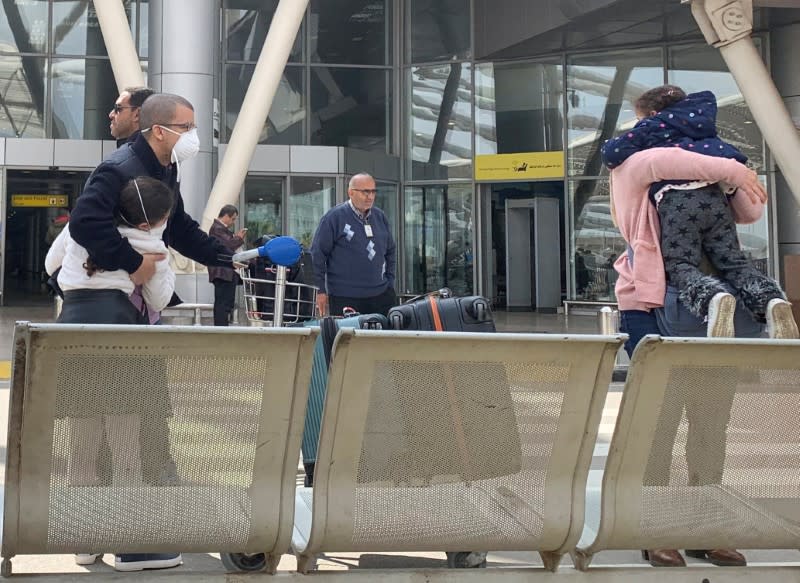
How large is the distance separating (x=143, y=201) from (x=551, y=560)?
1999 mm

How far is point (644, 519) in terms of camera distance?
10.1ft

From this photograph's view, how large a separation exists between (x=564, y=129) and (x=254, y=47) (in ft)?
26.0

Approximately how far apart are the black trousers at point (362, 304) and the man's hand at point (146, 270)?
3.55m

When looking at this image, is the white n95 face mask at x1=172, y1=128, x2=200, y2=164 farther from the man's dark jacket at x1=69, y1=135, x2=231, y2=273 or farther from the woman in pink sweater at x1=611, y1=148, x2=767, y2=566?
the woman in pink sweater at x1=611, y1=148, x2=767, y2=566

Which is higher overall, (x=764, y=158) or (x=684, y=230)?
(x=764, y=158)

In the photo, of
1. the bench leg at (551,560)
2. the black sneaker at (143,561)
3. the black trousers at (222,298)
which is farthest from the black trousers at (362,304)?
the black trousers at (222,298)

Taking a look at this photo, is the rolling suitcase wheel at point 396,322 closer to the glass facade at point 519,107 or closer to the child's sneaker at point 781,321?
the child's sneaker at point 781,321

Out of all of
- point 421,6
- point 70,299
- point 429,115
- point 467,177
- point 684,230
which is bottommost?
point 70,299

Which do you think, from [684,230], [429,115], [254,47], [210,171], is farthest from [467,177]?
[684,230]

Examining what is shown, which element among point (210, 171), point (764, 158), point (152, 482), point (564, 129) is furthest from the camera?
point (564, 129)

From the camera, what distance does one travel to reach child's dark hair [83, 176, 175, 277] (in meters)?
3.77

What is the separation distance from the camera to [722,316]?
3660 millimetres

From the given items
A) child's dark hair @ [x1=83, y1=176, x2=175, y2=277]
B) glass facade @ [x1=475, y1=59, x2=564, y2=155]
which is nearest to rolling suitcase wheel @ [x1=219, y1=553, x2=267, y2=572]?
child's dark hair @ [x1=83, y1=176, x2=175, y2=277]

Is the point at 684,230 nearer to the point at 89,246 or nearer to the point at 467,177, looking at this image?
the point at 89,246
